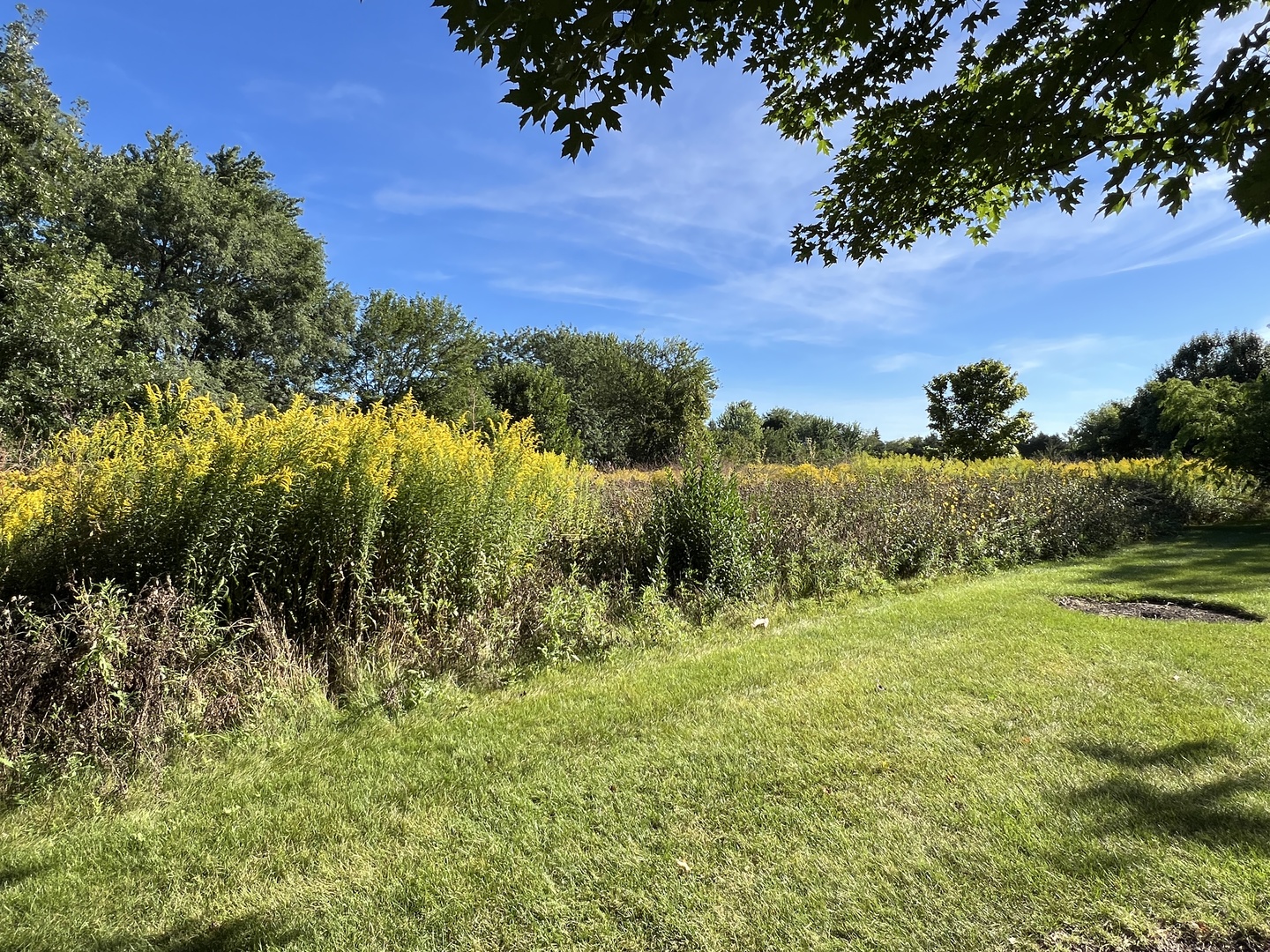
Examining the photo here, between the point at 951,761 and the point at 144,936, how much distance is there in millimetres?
3261

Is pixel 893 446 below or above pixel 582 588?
above

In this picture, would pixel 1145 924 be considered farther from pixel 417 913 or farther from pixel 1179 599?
pixel 1179 599

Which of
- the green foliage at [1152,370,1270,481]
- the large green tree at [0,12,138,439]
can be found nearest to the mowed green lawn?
the green foliage at [1152,370,1270,481]

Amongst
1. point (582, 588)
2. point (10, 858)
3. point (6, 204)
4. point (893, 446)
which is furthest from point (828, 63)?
point (893, 446)

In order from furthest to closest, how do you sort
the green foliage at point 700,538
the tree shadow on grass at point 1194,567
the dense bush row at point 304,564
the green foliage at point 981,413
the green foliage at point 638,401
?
the green foliage at point 638,401 → the green foliage at point 981,413 → the tree shadow on grass at point 1194,567 → the green foliage at point 700,538 → the dense bush row at point 304,564

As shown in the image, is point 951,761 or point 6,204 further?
point 6,204

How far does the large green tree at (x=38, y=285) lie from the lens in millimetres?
10828

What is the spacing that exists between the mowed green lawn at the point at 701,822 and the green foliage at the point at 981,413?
676 inches

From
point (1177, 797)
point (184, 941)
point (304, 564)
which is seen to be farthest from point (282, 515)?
point (1177, 797)

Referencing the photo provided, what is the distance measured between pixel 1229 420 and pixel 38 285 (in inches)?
972

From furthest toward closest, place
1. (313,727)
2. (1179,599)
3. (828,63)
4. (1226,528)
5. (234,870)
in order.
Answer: (1226,528) < (1179,599) < (828,63) < (313,727) < (234,870)

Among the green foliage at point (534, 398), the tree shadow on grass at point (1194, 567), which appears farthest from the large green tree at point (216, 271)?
the tree shadow on grass at point (1194, 567)

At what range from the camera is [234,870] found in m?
2.04

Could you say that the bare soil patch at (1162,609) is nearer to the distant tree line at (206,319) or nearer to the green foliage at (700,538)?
the green foliage at (700,538)
